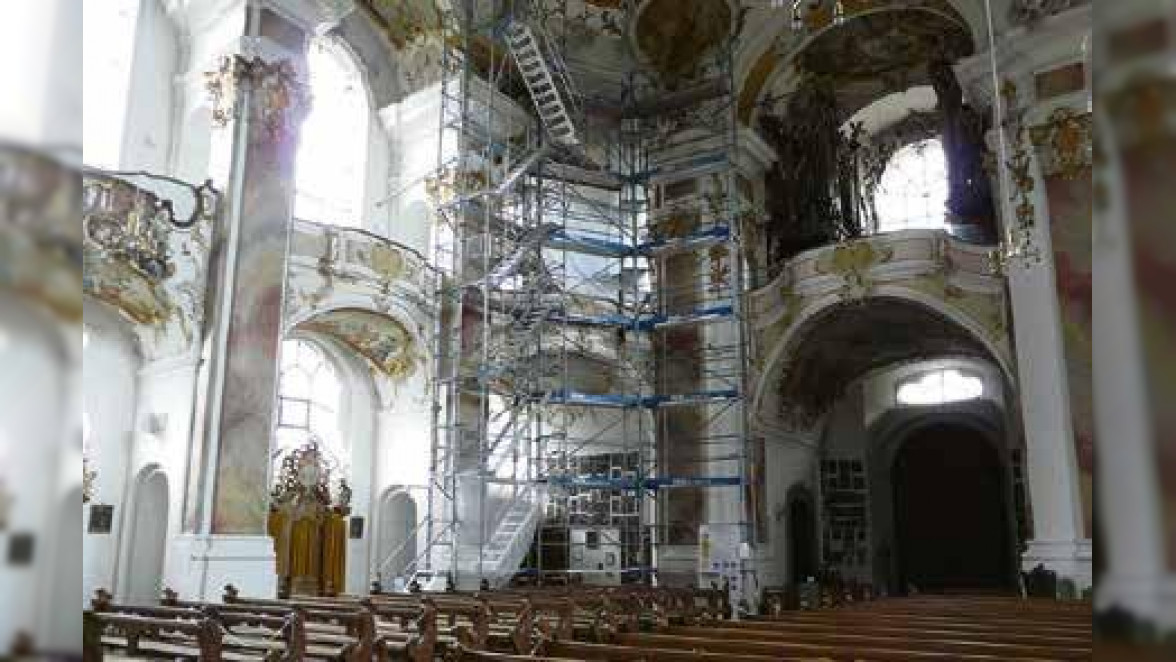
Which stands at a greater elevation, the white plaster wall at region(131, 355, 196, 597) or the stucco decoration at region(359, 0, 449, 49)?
the stucco decoration at region(359, 0, 449, 49)

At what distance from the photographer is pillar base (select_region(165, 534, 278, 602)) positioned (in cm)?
988

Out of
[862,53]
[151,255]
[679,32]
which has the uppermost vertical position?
[679,32]

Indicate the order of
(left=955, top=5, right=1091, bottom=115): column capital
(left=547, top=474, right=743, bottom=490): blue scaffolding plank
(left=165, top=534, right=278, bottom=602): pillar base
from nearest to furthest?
(left=165, top=534, right=278, bottom=602): pillar base → (left=955, top=5, right=1091, bottom=115): column capital → (left=547, top=474, right=743, bottom=490): blue scaffolding plank

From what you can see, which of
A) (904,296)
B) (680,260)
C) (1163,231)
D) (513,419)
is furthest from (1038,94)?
(1163,231)

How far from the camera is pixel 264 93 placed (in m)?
11.4

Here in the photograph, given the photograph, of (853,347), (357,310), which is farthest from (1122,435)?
(853,347)

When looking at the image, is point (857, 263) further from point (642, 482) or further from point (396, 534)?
point (396, 534)

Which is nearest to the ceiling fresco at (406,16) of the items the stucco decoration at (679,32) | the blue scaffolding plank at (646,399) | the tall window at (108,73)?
the tall window at (108,73)

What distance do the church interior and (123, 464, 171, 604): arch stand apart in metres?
0.03

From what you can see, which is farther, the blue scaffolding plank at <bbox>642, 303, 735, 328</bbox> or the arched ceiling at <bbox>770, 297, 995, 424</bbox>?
the arched ceiling at <bbox>770, 297, 995, 424</bbox>

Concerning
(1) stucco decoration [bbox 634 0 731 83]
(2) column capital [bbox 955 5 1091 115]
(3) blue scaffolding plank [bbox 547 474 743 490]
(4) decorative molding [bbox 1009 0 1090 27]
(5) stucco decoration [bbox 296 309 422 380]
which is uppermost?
(1) stucco decoration [bbox 634 0 731 83]

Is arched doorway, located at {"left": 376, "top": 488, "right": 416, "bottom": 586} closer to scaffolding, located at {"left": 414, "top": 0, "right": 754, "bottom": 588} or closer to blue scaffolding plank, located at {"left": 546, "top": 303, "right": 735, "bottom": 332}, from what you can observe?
scaffolding, located at {"left": 414, "top": 0, "right": 754, "bottom": 588}

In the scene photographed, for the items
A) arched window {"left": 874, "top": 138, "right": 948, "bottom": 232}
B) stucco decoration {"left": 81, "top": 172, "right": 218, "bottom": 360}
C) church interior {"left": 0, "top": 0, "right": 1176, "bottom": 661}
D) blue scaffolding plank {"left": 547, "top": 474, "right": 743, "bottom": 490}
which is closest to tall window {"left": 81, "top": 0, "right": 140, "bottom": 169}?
church interior {"left": 0, "top": 0, "right": 1176, "bottom": 661}

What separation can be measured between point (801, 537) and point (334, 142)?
10031 millimetres
